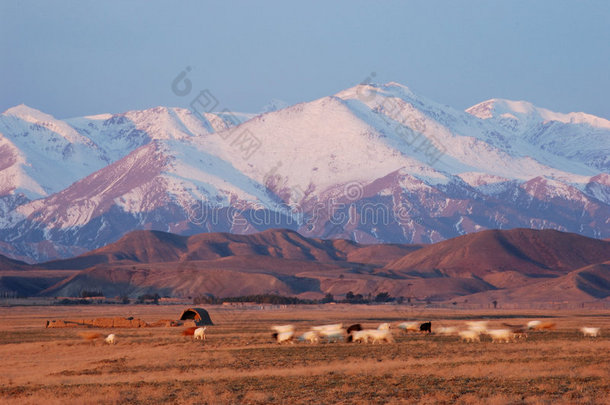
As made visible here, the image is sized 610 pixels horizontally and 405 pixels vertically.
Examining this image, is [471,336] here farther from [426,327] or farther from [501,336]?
[426,327]

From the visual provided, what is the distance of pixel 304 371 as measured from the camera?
3409 centimetres

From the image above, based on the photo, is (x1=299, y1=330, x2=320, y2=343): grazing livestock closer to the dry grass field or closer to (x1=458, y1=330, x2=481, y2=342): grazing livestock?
the dry grass field

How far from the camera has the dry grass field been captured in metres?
27.7

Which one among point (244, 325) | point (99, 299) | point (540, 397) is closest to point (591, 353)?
point (540, 397)

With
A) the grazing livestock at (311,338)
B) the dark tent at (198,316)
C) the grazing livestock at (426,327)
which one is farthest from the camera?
the dark tent at (198,316)

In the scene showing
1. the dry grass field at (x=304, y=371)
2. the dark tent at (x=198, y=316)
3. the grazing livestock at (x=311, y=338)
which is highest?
the dark tent at (x=198, y=316)

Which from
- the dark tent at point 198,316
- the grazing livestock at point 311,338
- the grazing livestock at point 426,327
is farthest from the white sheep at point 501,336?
the dark tent at point 198,316

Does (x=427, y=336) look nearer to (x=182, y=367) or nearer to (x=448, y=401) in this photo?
(x=182, y=367)

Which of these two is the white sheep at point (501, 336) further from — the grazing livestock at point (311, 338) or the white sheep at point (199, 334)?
the white sheep at point (199, 334)

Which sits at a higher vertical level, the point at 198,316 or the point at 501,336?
the point at 198,316

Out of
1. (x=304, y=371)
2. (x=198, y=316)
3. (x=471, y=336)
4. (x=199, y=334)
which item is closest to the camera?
(x=304, y=371)

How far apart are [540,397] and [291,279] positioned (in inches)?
5669

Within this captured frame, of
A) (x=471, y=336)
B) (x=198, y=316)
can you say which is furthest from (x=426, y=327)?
(x=198, y=316)

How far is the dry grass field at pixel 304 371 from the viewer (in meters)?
27.7
